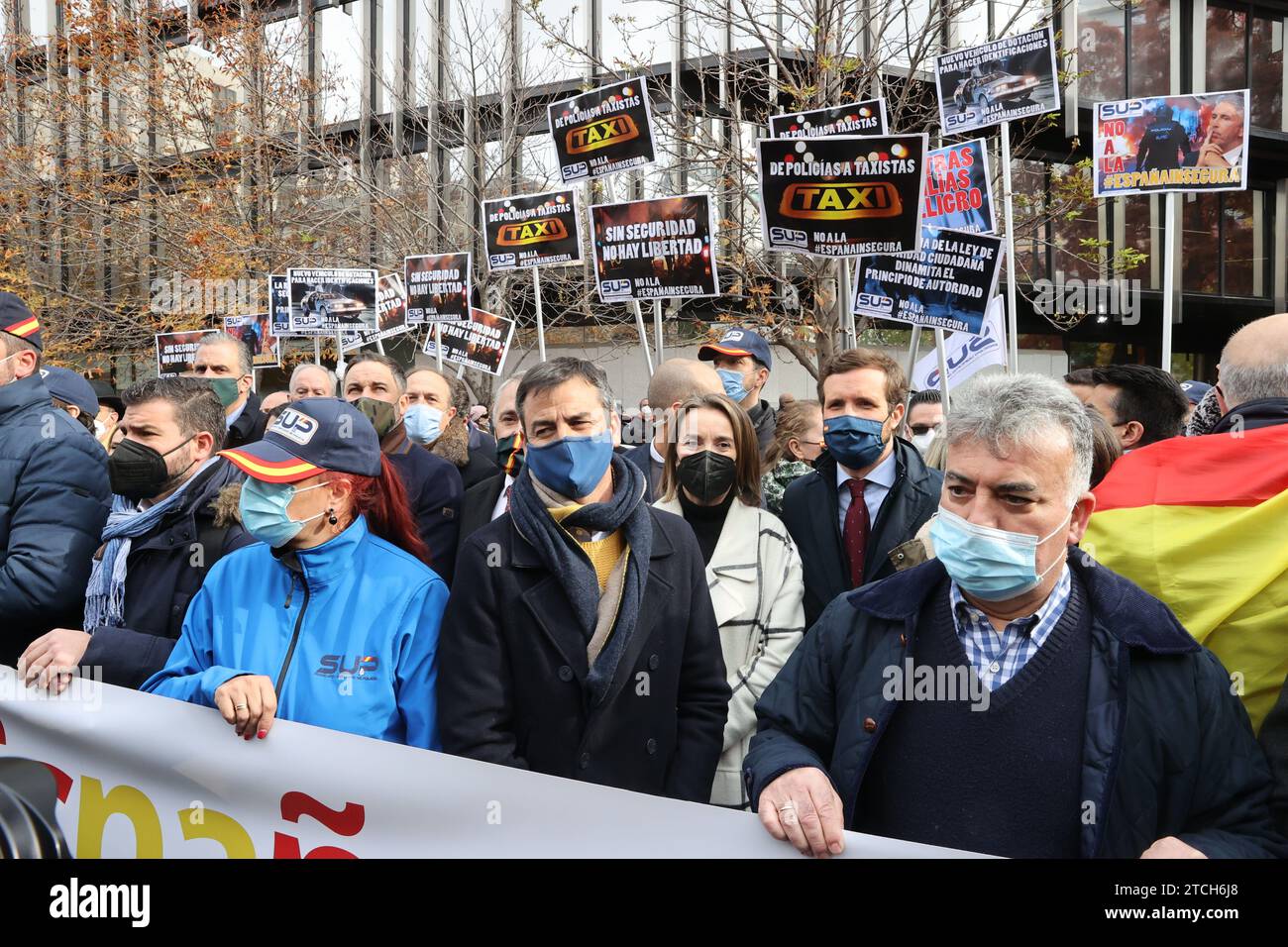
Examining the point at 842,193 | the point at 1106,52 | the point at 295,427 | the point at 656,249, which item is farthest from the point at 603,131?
the point at 1106,52

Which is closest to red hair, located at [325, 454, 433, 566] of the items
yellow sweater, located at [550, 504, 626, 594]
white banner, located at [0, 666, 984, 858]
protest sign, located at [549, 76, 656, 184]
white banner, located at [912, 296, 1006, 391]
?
yellow sweater, located at [550, 504, 626, 594]

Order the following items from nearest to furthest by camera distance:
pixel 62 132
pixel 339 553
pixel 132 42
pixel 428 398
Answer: pixel 339 553
pixel 428 398
pixel 132 42
pixel 62 132

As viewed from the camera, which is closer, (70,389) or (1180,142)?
(70,389)

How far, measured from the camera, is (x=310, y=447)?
3.17 metres

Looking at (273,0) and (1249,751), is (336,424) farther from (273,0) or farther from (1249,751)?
(273,0)

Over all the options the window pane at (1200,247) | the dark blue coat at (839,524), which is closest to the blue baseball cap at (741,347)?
the dark blue coat at (839,524)

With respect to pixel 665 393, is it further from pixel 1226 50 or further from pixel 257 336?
pixel 1226 50

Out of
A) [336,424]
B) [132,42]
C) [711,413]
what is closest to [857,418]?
[711,413]

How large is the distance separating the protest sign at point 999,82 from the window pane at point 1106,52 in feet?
49.2

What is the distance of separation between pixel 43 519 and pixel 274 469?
1192 millimetres

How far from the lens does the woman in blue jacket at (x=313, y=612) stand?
2.96m

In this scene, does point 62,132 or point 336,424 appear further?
point 62,132

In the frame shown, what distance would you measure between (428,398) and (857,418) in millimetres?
2962
